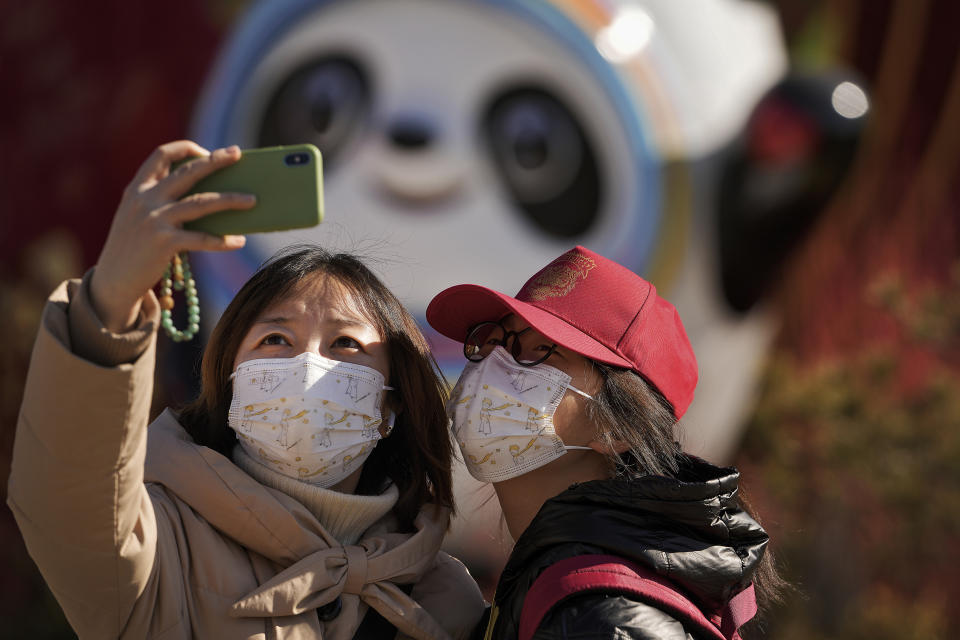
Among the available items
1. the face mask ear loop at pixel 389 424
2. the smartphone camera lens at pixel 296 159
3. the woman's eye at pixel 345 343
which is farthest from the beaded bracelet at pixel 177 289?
the face mask ear loop at pixel 389 424

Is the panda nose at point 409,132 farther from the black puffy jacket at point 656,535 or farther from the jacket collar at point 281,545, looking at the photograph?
the black puffy jacket at point 656,535

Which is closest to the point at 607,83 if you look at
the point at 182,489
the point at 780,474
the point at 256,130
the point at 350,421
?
the point at 256,130

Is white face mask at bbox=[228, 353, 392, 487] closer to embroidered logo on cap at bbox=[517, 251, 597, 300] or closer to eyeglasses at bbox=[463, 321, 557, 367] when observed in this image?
eyeglasses at bbox=[463, 321, 557, 367]

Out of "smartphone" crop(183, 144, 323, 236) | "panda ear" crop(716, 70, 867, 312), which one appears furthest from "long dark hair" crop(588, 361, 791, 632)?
"panda ear" crop(716, 70, 867, 312)

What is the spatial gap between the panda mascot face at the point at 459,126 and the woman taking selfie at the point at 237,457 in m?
1.95

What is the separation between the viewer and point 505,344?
2307 millimetres

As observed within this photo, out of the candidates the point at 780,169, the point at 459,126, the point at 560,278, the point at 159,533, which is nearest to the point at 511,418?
the point at 560,278

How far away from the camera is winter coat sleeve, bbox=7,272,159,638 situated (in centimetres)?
149

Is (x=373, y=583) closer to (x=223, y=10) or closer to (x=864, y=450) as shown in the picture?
(x=223, y=10)

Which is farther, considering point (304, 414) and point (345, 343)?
point (345, 343)

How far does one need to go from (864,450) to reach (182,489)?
13.6ft

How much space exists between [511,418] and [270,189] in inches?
32.8

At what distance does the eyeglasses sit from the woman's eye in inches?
10.0

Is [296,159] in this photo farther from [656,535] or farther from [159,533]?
[656,535]
